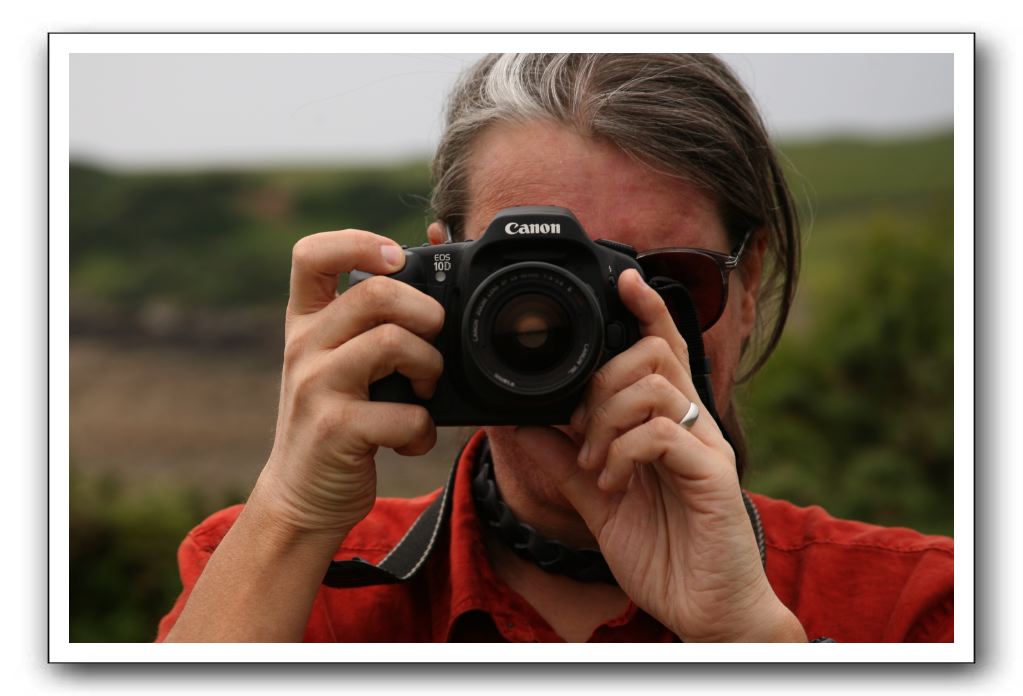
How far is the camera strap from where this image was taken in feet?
5.30

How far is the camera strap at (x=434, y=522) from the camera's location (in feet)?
5.30

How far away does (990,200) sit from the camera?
1818mm

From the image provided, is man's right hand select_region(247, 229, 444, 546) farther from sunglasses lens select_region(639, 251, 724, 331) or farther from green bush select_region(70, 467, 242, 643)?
green bush select_region(70, 467, 242, 643)

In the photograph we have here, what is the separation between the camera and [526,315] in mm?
1451

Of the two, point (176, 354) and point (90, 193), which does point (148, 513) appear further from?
point (90, 193)

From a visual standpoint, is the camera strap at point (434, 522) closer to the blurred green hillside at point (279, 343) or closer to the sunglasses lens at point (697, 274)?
the sunglasses lens at point (697, 274)

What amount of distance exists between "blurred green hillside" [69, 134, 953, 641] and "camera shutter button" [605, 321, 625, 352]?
1.32m

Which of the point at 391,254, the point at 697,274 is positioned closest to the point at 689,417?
the point at 697,274

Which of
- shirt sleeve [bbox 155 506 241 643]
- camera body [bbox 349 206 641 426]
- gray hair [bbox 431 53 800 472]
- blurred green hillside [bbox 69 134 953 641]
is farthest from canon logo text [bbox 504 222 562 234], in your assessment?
blurred green hillside [bbox 69 134 953 641]

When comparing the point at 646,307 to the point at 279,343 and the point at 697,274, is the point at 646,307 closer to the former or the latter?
the point at 697,274

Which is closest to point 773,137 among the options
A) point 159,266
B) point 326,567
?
point 326,567

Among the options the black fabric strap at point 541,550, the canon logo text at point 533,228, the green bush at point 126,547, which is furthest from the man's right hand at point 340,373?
the green bush at point 126,547
